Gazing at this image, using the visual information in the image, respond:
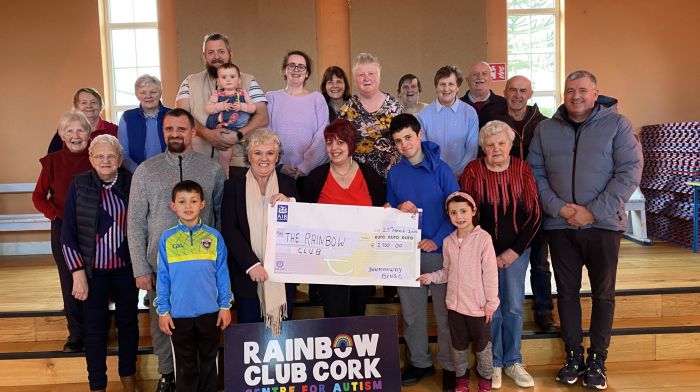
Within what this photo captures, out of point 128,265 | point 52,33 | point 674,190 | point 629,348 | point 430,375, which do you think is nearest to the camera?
point 128,265

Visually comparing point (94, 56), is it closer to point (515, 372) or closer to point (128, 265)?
point (128, 265)

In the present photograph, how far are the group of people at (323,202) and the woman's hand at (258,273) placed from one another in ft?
0.04

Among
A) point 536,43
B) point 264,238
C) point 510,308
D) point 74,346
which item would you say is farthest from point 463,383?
point 536,43

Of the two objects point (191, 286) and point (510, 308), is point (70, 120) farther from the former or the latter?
point (510, 308)

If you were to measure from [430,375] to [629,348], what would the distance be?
142 cm

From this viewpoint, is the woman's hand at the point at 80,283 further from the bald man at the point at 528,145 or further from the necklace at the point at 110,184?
the bald man at the point at 528,145

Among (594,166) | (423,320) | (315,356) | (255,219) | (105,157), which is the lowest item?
(315,356)

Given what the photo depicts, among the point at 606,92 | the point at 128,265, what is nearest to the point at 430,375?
the point at 128,265

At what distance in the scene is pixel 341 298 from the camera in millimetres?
3004

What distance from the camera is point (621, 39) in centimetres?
654

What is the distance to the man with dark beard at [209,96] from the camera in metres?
3.26

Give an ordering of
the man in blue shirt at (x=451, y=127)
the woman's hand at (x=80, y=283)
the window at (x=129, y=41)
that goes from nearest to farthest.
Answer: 1. the woman's hand at (x=80, y=283)
2. the man in blue shirt at (x=451, y=127)
3. the window at (x=129, y=41)

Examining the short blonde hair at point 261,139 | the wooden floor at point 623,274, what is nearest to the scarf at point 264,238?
the short blonde hair at point 261,139

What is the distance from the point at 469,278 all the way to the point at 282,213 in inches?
41.9
